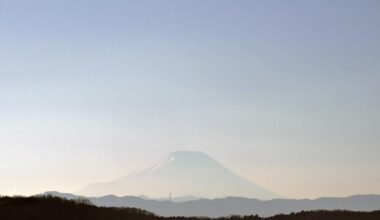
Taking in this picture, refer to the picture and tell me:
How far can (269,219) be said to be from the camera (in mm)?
29797

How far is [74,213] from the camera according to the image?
2808 centimetres

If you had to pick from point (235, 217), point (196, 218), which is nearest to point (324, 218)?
point (235, 217)

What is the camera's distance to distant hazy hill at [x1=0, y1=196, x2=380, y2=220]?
2739cm

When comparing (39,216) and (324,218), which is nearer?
(39,216)

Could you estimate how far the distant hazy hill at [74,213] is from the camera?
2739 cm

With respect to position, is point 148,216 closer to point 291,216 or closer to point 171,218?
point 171,218

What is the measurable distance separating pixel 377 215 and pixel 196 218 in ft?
30.6

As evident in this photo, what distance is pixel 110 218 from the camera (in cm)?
2809

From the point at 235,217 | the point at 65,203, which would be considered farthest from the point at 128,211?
the point at 235,217

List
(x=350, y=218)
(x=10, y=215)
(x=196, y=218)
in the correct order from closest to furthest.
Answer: (x=10, y=215), (x=350, y=218), (x=196, y=218)

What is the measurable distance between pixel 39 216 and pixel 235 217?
9.94 metres

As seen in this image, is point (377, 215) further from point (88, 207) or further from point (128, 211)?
point (88, 207)

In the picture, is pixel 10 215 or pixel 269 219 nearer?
pixel 10 215

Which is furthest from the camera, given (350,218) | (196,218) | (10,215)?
(196,218)
